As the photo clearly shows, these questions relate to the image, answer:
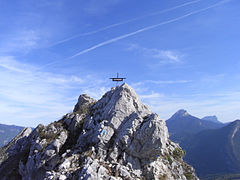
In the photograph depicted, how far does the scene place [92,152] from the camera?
33.0 metres

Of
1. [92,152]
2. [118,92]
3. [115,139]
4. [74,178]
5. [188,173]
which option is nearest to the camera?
[74,178]

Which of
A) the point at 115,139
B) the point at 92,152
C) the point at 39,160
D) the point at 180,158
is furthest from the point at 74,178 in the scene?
the point at 180,158

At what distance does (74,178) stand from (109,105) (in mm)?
17464

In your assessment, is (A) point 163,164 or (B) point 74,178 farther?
(A) point 163,164

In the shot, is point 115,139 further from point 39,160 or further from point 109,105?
point 39,160

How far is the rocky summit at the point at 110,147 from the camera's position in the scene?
30.0 meters

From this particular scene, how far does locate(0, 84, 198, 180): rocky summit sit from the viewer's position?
30.0 meters

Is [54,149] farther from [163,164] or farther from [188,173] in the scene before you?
[188,173]

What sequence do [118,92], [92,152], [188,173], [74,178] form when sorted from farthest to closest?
[118,92], [188,173], [92,152], [74,178]

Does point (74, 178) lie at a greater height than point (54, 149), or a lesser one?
lesser

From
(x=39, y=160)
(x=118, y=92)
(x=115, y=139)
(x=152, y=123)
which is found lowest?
(x=39, y=160)

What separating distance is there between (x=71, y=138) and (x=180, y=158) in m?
24.4

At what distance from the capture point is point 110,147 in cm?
3475

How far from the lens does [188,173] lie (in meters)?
40.6
